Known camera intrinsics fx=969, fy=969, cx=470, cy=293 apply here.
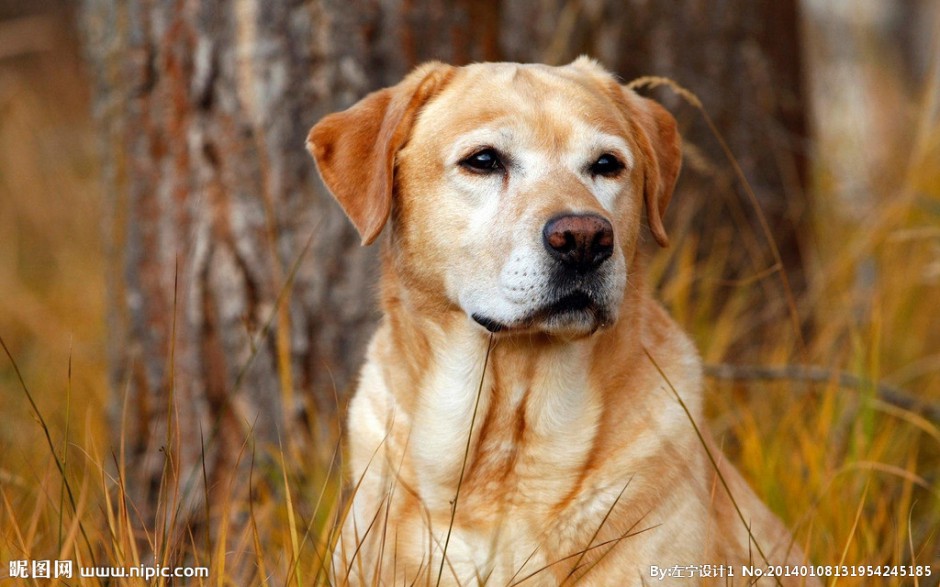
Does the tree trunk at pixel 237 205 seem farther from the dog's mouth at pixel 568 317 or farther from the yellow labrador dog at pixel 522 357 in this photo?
the dog's mouth at pixel 568 317

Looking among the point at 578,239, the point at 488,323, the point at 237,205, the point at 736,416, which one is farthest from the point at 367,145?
the point at 736,416

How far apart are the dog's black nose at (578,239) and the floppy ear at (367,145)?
546 mm

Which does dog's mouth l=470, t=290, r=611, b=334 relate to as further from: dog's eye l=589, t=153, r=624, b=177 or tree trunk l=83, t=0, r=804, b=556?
tree trunk l=83, t=0, r=804, b=556

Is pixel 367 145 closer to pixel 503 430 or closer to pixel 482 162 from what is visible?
pixel 482 162

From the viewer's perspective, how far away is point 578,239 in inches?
95.7

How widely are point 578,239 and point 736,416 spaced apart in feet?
5.27

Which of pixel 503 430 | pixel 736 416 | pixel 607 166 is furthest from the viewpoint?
pixel 736 416

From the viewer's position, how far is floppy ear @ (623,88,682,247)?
2973 mm

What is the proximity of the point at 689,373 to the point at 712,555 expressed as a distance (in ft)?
1.78

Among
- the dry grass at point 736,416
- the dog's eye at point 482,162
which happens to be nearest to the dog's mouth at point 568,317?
the dog's eye at point 482,162

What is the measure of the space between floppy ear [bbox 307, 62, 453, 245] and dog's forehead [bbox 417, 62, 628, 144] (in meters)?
0.07

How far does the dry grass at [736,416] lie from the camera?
2.60m

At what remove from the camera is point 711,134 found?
4.43m

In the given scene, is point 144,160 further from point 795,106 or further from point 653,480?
point 795,106
